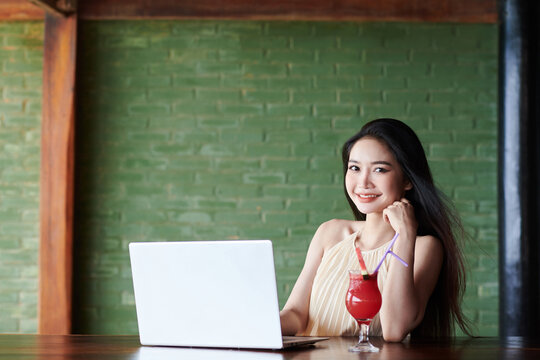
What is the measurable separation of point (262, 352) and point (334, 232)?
0.98m

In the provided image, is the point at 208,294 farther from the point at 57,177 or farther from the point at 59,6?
the point at 59,6

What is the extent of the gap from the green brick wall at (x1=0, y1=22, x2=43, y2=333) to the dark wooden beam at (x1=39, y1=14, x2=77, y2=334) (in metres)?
0.15

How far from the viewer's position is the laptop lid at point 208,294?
1.43 metres

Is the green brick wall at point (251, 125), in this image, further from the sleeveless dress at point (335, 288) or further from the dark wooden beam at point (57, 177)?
the sleeveless dress at point (335, 288)

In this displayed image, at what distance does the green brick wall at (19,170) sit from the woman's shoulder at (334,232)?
2.27 m

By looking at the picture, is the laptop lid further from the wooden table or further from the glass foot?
the glass foot

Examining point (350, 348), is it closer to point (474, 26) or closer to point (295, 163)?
point (295, 163)

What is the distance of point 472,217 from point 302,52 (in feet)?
4.68

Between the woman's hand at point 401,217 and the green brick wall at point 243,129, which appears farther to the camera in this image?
the green brick wall at point 243,129

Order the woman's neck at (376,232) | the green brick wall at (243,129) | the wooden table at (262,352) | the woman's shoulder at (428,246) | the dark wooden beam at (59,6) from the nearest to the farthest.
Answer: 1. the wooden table at (262,352)
2. the woman's shoulder at (428,246)
3. the woman's neck at (376,232)
4. the dark wooden beam at (59,6)
5. the green brick wall at (243,129)

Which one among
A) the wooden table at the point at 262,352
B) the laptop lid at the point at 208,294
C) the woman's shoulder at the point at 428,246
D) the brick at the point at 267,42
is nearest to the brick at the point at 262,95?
the brick at the point at 267,42

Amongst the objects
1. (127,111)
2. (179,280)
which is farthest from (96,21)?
(179,280)

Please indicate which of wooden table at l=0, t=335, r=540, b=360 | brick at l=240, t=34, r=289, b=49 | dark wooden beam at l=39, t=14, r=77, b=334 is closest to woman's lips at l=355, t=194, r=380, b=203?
wooden table at l=0, t=335, r=540, b=360

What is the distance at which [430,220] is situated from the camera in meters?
2.13
